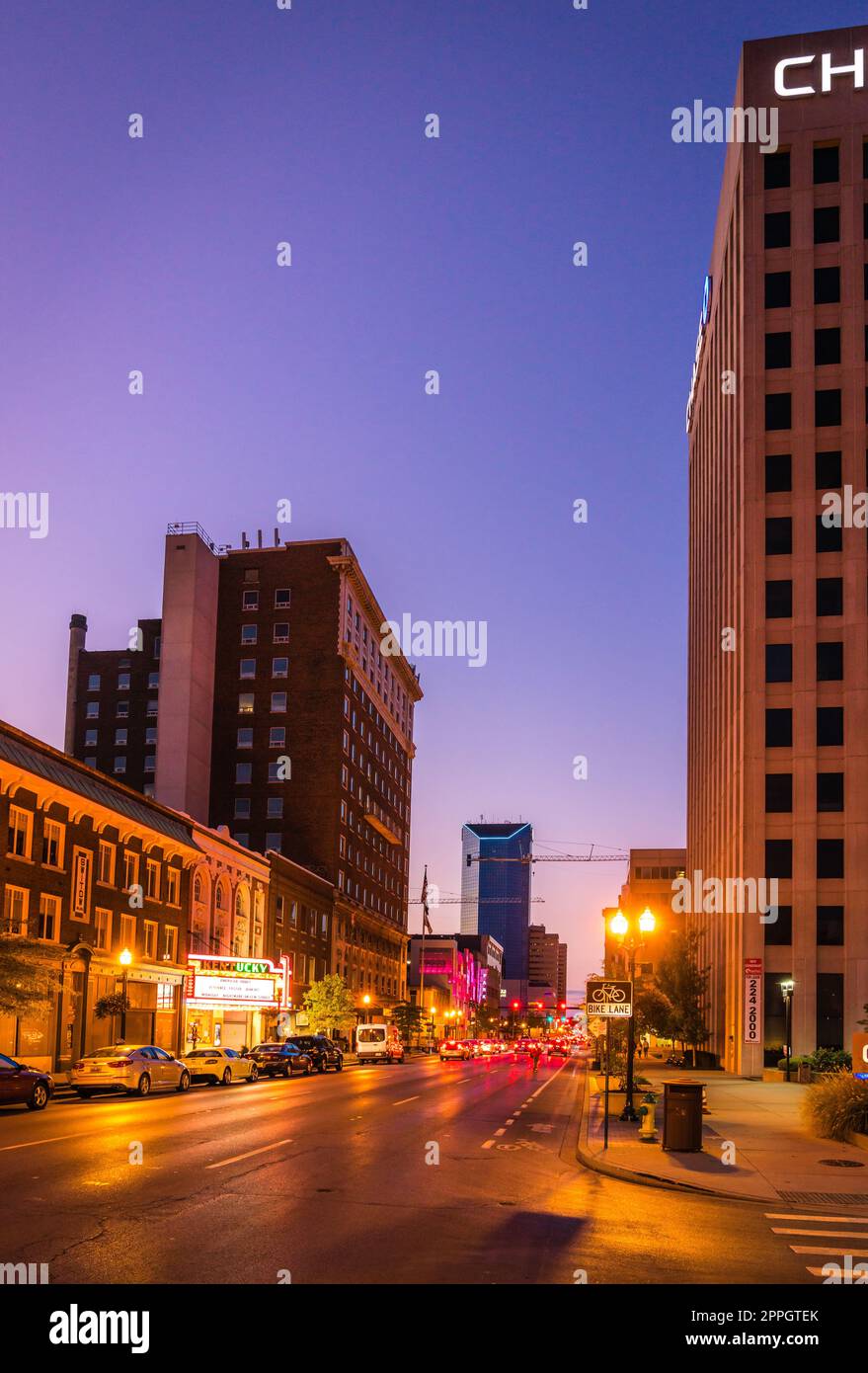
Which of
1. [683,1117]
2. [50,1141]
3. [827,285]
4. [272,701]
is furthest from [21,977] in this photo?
[272,701]

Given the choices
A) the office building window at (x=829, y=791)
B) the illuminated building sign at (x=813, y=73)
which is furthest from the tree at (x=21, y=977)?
the illuminated building sign at (x=813, y=73)

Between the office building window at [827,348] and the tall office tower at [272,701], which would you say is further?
the tall office tower at [272,701]

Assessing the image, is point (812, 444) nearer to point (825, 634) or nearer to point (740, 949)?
point (825, 634)

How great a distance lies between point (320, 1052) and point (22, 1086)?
92.8 ft

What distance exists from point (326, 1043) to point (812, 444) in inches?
1420

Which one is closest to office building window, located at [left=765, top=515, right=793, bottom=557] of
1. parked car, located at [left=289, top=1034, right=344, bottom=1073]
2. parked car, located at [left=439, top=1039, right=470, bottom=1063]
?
parked car, located at [left=289, top=1034, right=344, bottom=1073]

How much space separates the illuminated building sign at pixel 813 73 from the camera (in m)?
58.8

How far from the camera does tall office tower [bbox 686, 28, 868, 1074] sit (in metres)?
54.8

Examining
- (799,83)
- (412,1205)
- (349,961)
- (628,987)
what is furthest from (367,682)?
(412,1205)

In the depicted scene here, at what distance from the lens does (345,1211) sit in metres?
14.0

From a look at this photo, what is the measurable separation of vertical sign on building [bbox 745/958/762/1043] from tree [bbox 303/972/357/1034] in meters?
34.9

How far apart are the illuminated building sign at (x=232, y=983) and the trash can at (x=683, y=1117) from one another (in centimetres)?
4324

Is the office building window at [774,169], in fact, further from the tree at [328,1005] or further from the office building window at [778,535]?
the tree at [328,1005]

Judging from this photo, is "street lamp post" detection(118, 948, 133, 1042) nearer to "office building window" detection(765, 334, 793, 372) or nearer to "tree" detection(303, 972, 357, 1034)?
"tree" detection(303, 972, 357, 1034)
